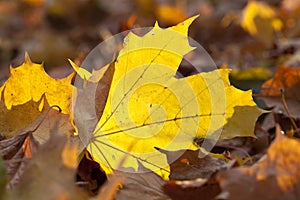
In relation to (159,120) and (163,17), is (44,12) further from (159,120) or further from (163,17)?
(159,120)

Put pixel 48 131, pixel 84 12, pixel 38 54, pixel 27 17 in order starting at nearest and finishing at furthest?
1. pixel 48 131
2. pixel 38 54
3. pixel 84 12
4. pixel 27 17

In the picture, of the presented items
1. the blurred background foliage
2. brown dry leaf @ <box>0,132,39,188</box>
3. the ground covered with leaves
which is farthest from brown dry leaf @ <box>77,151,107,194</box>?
the blurred background foliage

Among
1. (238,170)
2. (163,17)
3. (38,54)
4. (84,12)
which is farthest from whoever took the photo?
(84,12)

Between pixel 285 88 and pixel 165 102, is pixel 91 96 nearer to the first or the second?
pixel 165 102

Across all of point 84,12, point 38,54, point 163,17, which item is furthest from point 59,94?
point 84,12

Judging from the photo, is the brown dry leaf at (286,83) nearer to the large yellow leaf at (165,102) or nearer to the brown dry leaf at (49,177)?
the large yellow leaf at (165,102)

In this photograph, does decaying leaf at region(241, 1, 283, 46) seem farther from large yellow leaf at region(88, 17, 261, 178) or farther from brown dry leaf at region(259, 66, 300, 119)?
large yellow leaf at region(88, 17, 261, 178)
